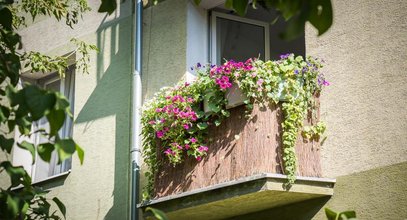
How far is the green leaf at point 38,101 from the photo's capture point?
13.4ft

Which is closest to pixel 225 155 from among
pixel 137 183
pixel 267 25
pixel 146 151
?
pixel 146 151

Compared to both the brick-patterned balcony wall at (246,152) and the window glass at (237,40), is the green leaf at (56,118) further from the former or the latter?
the window glass at (237,40)

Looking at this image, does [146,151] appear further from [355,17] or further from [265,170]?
[355,17]

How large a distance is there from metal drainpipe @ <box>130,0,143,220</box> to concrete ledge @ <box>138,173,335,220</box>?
1.04 m

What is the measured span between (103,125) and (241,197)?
3.94m

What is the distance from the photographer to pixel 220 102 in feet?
33.7

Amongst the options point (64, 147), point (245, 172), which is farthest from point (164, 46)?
point (64, 147)

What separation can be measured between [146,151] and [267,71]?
214cm

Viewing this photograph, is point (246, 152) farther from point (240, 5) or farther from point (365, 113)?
point (240, 5)

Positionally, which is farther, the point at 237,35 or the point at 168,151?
the point at 237,35

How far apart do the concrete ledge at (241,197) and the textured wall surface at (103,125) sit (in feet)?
5.76

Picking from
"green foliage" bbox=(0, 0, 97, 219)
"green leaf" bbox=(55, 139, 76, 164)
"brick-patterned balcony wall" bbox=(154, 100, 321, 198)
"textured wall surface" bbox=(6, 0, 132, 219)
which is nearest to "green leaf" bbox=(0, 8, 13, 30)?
"green foliage" bbox=(0, 0, 97, 219)

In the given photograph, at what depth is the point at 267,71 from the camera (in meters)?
10.0

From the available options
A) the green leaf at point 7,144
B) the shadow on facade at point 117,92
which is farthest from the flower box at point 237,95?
the green leaf at point 7,144
